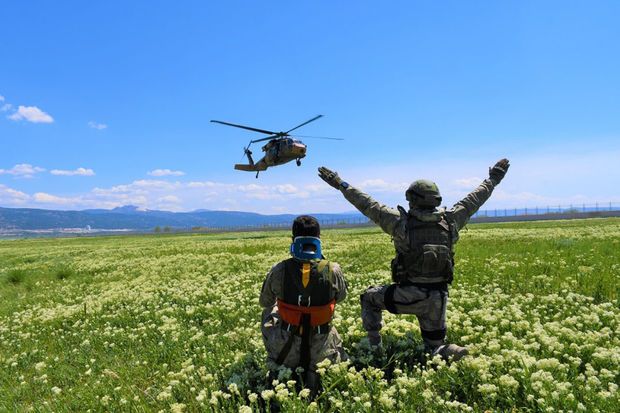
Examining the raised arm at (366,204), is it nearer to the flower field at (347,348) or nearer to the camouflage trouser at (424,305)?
the camouflage trouser at (424,305)

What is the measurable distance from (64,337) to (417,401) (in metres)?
9.14

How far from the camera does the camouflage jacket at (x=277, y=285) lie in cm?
602

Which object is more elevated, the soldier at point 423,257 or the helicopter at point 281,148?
the helicopter at point 281,148

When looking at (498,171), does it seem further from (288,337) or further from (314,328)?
(288,337)

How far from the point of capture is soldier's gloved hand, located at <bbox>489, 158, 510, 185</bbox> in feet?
24.2

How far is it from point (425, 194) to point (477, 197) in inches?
48.9

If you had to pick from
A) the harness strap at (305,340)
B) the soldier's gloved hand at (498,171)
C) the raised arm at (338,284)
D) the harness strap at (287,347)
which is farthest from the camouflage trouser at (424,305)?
the soldier's gloved hand at (498,171)

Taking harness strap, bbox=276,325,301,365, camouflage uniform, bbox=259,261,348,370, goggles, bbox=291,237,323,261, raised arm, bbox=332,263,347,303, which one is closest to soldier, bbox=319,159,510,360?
raised arm, bbox=332,263,347,303

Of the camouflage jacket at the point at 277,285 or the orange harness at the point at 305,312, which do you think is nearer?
the orange harness at the point at 305,312

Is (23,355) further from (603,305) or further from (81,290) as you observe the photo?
(603,305)

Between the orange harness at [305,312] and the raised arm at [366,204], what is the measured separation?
166 cm

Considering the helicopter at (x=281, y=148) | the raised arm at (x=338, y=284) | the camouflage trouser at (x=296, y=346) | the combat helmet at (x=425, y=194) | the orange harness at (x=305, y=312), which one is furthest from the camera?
the helicopter at (x=281, y=148)

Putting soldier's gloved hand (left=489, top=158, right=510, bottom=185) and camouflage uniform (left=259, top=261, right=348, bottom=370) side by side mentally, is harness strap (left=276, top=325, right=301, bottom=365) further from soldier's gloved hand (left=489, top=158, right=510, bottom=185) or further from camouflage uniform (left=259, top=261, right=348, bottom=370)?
soldier's gloved hand (left=489, top=158, right=510, bottom=185)

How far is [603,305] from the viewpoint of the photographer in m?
7.94
